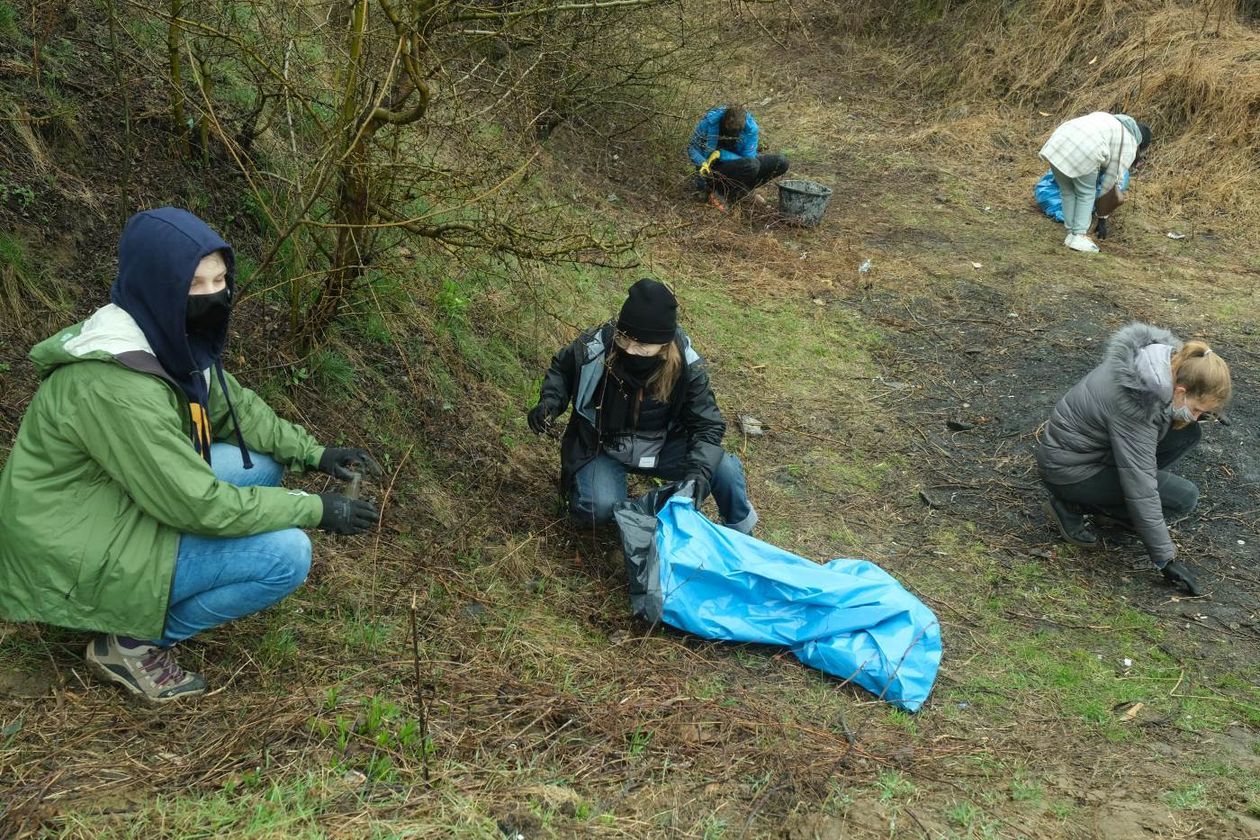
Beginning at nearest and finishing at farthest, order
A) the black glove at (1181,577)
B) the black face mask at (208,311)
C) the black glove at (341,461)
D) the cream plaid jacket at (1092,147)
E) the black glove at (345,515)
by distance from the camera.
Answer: the black face mask at (208,311) < the black glove at (345,515) < the black glove at (341,461) < the black glove at (1181,577) < the cream plaid jacket at (1092,147)

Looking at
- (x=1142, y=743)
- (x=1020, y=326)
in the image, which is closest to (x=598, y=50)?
(x=1020, y=326)

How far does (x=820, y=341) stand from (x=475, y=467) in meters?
3.13

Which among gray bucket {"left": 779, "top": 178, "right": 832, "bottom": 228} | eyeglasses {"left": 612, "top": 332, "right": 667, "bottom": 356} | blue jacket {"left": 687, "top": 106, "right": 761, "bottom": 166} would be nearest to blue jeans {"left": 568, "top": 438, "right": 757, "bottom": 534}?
eyeglasses {"left": 612, "top": 332, "right": 667, "bottom": 356}

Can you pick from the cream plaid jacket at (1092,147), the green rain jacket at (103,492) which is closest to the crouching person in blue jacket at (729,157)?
the cream plaid jacket at (1092,147)

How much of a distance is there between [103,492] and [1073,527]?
4160 millimetres

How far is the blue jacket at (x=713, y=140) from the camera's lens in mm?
8672

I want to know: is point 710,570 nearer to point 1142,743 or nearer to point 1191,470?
point 1142,743

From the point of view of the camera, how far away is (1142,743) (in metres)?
3.53

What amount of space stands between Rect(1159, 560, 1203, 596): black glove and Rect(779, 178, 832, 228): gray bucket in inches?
183

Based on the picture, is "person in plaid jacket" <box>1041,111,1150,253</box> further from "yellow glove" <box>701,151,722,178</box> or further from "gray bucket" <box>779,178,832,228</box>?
"yellow glove" <box>701,151,722,178</box>

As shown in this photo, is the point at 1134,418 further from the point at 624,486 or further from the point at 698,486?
the point at 624,486

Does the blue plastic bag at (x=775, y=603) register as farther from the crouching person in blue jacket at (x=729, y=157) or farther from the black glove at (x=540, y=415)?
the crouching person in blue jacket at (x=729, y=157)

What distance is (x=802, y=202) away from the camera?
841 centimetres

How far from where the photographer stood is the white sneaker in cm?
840
